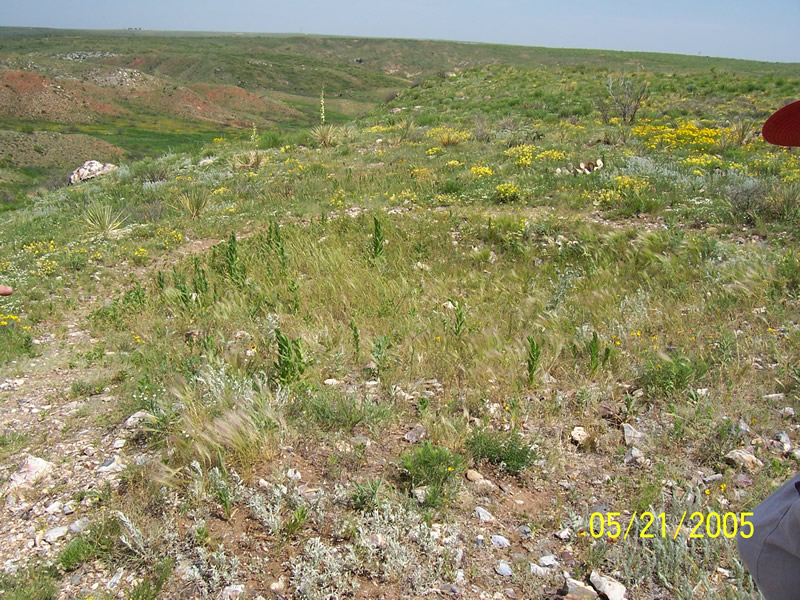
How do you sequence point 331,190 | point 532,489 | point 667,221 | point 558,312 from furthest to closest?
point 331,190
point 667,221
point 558,312
point 532,489

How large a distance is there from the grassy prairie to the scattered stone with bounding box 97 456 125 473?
0.34 ft

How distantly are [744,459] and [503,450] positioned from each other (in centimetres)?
137

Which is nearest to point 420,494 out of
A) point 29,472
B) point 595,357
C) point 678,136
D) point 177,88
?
point 595,357

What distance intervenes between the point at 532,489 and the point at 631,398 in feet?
3.75

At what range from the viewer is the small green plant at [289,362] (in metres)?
4.20

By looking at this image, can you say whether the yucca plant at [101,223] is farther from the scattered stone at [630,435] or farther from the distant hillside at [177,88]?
the distant hillside at [177,88]

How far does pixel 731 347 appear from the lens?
4.19 metres

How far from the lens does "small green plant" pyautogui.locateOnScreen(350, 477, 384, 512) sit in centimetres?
292

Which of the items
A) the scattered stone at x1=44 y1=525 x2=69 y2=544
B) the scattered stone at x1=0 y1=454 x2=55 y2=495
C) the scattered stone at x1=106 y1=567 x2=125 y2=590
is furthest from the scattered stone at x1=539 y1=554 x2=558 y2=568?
the scattered stone at x1=0 y1=454 x2=55 y2=495

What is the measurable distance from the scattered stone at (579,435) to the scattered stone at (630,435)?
0.79 ft

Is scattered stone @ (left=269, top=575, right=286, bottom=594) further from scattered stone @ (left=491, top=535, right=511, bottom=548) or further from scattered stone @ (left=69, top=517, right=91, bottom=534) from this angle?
scattered stone @ (left=69, top=517, right=91, bottom=534)

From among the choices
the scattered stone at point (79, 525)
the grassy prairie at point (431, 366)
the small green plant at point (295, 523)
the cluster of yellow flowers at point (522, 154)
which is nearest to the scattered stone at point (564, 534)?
the grassy prairie at point (431, 366)

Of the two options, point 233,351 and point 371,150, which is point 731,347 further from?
point 371,150

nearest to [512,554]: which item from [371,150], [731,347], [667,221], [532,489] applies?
[532,489]
